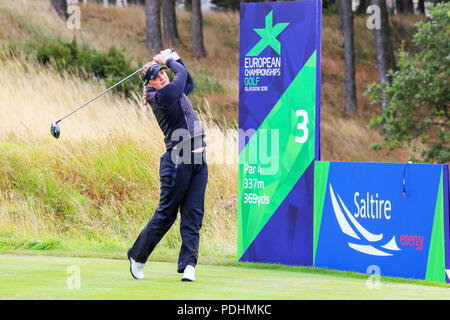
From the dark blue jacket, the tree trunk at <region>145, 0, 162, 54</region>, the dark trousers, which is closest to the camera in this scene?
the dark blue jacket

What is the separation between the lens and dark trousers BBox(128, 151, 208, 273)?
7.25 meters

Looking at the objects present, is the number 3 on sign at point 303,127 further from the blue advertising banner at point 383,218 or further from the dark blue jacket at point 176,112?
the dark blue jacket at point 176,112

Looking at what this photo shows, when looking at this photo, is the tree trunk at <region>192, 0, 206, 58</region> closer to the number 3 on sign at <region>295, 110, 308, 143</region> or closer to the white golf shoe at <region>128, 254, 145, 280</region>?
the number 3 on sign at <region>295, 110, 308, 143</region>

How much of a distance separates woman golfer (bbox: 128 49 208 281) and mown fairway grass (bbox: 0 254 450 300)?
32 cm

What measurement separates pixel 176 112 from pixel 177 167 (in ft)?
1.64

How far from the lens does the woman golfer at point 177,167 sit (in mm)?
7188

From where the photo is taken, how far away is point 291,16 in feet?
28.9

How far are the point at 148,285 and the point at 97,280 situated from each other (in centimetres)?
49

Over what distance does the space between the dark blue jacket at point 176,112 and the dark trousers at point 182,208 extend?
15 centimetres

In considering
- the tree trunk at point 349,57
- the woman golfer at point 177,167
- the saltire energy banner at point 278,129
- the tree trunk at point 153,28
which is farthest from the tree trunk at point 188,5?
the woman golfer at point 177,167

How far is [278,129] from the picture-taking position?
29.0 feet

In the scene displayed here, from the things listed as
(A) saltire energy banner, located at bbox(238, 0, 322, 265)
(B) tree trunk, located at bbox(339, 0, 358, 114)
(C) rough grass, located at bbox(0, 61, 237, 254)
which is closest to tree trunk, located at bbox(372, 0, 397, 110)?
(B) tree trunk, located at bbox(339, 0, 358, 114)

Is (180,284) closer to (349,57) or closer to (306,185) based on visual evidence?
(306,185)
